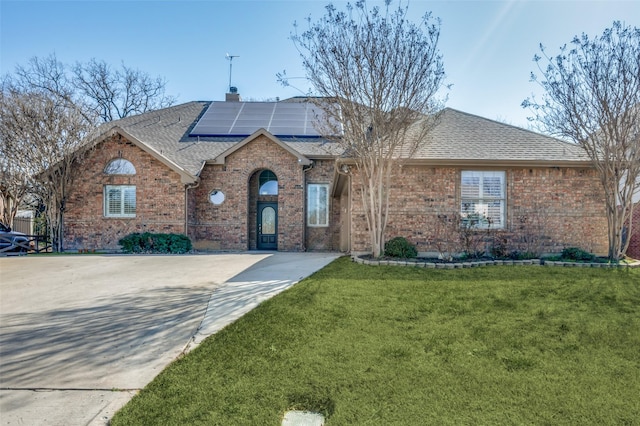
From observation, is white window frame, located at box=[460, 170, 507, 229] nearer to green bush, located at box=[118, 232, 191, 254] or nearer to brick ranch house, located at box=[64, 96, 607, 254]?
brick ranch house, located at box=[64, 96, 607, 254]

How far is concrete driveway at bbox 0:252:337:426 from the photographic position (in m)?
3.01

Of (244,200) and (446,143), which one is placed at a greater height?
(446,143)

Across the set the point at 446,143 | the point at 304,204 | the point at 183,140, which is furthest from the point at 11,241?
the point at 446,143

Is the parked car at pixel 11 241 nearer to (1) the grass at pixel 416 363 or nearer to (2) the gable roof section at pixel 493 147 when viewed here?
(1) the grass at pixel 416 363

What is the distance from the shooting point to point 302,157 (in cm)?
1509

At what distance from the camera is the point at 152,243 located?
13.8 meters

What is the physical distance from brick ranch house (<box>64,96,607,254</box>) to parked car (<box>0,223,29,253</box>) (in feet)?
5.47

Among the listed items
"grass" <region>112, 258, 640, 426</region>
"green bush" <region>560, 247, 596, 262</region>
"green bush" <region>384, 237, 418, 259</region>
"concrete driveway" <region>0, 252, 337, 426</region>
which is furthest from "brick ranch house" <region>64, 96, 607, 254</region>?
"grass" <region>112, 258, 640, 426</region>

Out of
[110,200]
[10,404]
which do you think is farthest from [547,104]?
[110,200]

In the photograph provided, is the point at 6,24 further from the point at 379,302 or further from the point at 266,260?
the point at 379,302

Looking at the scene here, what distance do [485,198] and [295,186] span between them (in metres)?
7.41

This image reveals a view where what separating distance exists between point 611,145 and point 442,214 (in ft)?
14.9

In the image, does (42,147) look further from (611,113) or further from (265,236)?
(611,113)

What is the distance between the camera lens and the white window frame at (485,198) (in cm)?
1100
